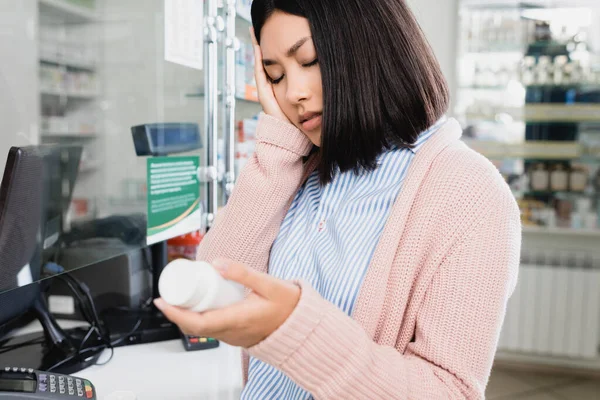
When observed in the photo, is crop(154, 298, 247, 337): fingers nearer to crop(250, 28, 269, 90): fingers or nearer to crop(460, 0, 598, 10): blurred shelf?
crop(250, 28, 269, 90): fingers

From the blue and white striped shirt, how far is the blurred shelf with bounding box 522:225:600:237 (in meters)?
3.15

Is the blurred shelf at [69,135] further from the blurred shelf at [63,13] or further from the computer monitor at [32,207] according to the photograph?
the blurred shelf at [63,13]

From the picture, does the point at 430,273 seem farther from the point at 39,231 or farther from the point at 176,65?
the point at 176,65

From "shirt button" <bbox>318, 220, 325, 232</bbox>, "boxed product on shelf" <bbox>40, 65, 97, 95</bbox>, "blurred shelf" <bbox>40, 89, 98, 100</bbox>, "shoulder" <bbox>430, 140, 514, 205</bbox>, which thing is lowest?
"shirt button" <bbox>318, 220, 325, 232</bbox>

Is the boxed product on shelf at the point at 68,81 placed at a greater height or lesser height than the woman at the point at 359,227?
greater

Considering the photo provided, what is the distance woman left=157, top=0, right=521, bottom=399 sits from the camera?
2.30ft

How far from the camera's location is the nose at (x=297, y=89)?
1048mm

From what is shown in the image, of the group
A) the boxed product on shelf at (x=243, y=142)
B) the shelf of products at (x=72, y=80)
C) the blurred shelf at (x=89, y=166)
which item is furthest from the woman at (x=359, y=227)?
the boxed product on shelf at (x=243, y=142)

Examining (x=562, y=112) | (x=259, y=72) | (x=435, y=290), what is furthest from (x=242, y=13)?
(x=562, y=112)

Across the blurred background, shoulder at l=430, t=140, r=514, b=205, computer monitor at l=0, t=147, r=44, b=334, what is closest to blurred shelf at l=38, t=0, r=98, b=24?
computer monitor at l=0, t=147, r=44, b=334

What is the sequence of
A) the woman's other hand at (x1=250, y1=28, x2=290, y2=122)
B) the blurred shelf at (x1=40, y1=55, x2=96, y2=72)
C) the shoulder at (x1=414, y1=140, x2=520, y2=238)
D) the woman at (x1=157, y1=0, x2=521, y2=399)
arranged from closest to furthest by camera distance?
the woman at (x1=157, y1=0, x2=521, y2=399) → the shoulder at (x1=414, y1=140, x2=520, y2=238) → the woman's other hand at (x1=250, y1=28, x2=290, y2=122) → the blurred shelf at (x1=40, y1=55, x2=96, y2=72)

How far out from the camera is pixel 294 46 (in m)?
1.02

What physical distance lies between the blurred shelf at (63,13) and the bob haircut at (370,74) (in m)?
1.11

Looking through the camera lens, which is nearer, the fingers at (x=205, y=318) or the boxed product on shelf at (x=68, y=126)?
the fingers at (x=205, y=318)
